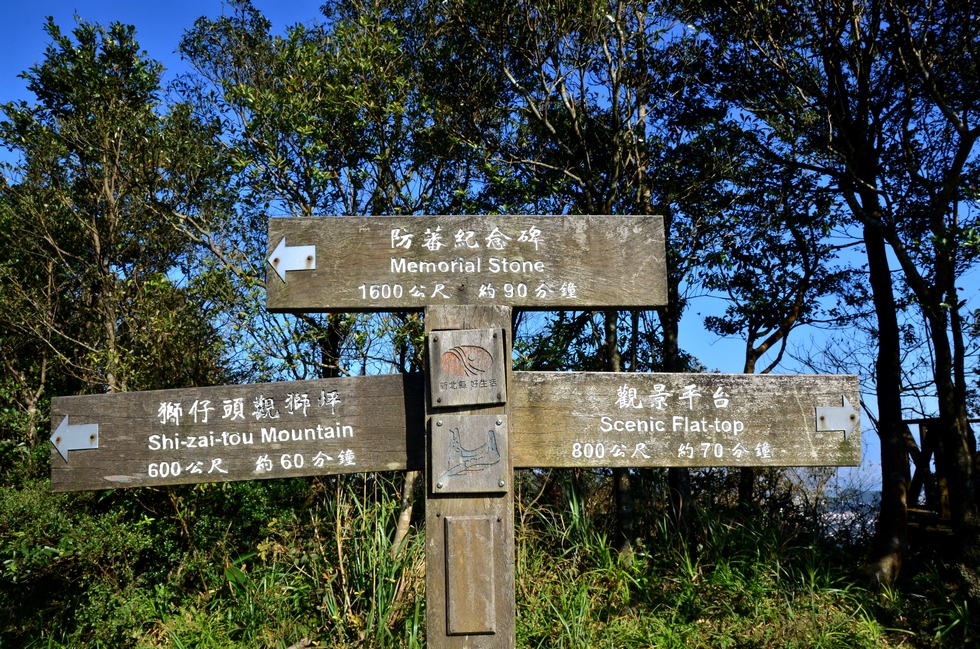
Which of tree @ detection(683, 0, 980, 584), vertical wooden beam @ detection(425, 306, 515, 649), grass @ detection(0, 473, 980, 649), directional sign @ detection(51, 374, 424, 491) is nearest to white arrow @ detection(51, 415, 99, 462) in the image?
directional sign @ detection(51, 374, 424, 491)

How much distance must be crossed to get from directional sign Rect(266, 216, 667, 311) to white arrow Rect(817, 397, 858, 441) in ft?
2.45

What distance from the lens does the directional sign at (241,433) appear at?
2816 mm

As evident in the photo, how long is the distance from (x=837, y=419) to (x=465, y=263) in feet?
4.97

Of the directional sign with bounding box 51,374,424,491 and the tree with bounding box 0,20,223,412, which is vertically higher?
the tree with bounding box 0,20,223,412

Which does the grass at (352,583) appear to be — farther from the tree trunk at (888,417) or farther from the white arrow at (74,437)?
the white arrow at (74,437)

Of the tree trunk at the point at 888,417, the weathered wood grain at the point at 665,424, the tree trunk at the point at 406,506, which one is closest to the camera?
the weathered wood grain at the point at 665,424

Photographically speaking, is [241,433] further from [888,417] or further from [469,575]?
[888,417]

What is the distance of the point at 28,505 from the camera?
4.91 m

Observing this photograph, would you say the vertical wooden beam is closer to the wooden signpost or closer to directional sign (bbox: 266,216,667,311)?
the wooden signpost

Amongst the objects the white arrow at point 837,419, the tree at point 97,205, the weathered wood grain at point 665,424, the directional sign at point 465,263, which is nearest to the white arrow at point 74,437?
the directional sign at point 465,263

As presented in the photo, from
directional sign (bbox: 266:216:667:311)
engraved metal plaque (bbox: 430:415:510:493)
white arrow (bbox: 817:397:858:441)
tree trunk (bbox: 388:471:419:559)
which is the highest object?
directional sign (bbox: 266:216:667:311)

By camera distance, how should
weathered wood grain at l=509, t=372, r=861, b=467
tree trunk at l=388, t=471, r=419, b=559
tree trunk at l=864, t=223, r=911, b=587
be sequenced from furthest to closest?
tree trunk at l=864, t=223, r=911, b=587
tree trunk at l=388, t=471, r=419, b=559
weathered wood grain at l=509, t=372, r=861, b=467

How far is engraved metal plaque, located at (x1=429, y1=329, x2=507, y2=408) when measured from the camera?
2.68 meters

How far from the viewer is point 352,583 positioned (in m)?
4.52
